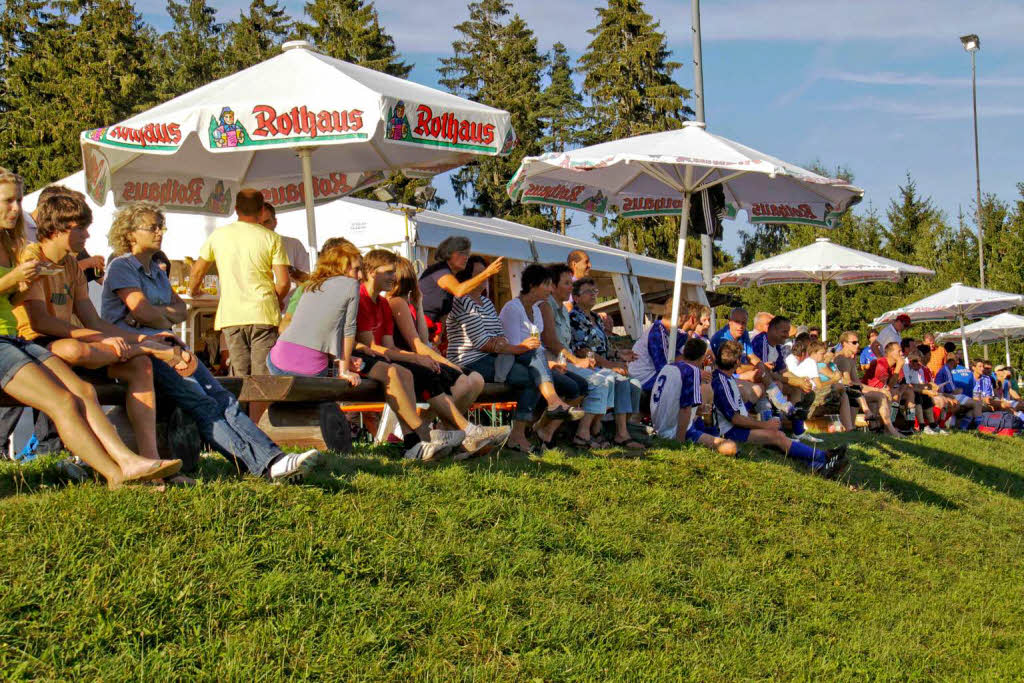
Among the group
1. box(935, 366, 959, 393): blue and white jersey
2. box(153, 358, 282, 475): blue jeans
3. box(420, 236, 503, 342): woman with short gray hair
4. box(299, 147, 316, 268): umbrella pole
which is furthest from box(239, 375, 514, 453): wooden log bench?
box(935, 366, 959, 393): blue and white jersey

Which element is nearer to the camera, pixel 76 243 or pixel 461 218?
pixel 76 243

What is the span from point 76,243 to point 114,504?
1431 mm

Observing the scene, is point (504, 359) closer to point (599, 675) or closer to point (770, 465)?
point (770, 465)

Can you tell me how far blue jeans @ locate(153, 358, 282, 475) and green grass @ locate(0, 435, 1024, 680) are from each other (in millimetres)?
171

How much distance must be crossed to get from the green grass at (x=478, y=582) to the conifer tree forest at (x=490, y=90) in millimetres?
24677

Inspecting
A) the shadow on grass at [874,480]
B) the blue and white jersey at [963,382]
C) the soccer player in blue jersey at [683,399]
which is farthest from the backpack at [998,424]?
the soccer player in blue jersey at [683,399]

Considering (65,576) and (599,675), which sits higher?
(65,576)

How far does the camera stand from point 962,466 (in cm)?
1395

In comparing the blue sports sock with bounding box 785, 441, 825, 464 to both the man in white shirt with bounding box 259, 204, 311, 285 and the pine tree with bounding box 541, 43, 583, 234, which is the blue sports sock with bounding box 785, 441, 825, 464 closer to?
the man in white shirt with bounding box 259, 204, 311, 285

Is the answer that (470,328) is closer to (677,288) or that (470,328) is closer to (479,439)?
(479,439)

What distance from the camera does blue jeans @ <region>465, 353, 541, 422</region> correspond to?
26.7 feet

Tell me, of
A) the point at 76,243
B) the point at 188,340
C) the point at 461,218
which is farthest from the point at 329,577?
the point at 461,218

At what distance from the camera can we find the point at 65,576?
4.11 meters

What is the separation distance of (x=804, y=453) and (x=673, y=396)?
160cm
